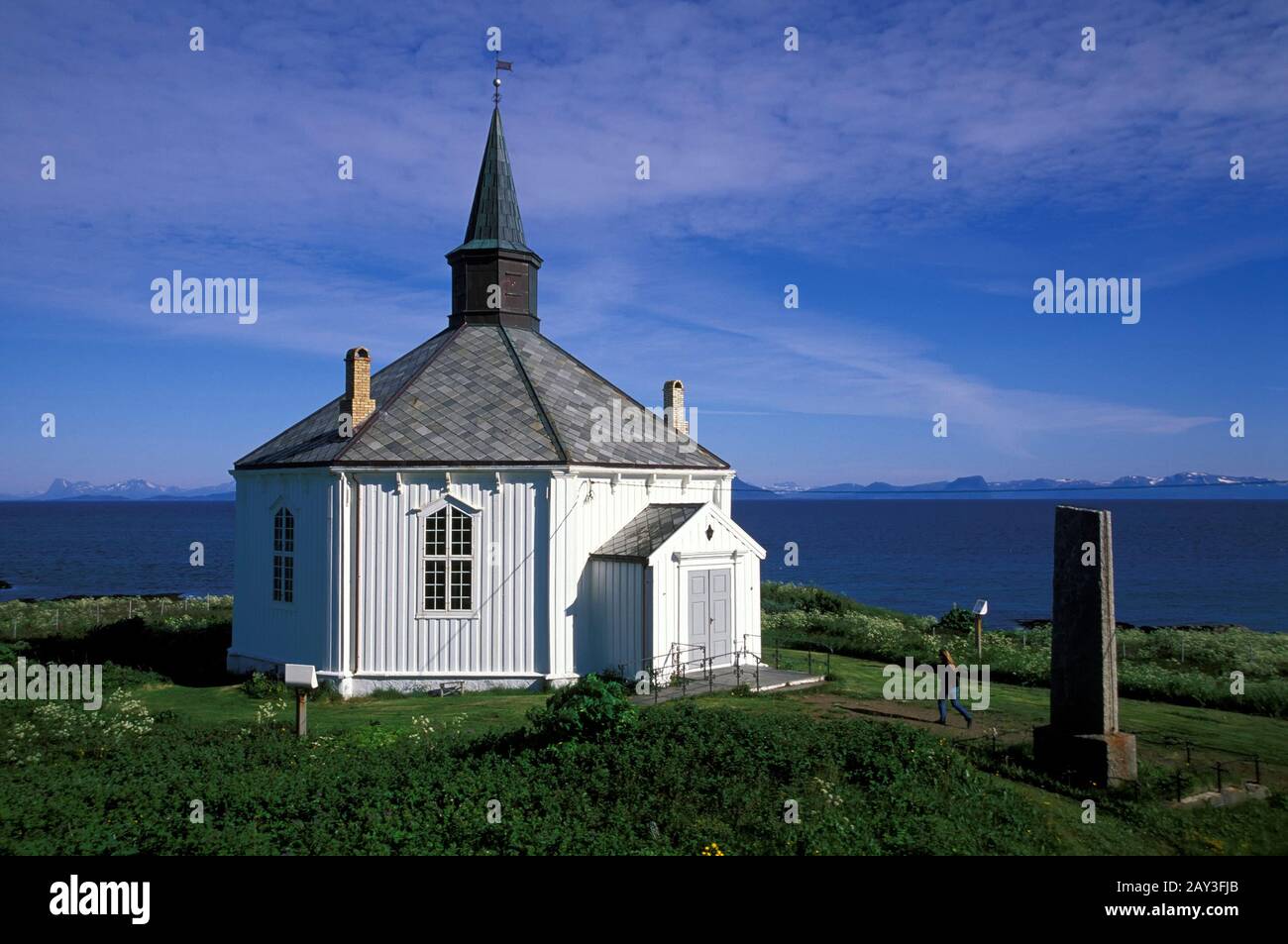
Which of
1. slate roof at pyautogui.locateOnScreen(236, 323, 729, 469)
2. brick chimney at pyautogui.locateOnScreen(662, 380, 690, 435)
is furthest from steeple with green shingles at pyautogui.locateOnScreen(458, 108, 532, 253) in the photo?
brick chimney at pyautogui.locateOnScreen(662, 380, 690, 435)

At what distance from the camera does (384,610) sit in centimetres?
2103

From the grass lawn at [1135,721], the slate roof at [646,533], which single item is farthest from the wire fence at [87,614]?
the grass lawn at [1135,721]

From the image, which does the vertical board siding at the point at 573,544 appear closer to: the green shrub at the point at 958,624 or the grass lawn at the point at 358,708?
the grass lawn at the point at 358,708

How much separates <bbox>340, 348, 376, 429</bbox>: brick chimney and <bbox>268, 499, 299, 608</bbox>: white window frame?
287cm

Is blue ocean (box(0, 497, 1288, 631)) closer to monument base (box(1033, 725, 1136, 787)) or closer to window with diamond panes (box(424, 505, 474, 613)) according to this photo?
window with diamond panes (box(424, 505, 474, 613))

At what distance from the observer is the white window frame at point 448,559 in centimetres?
2100

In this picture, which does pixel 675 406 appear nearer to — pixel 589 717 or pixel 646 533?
pixel 646 533

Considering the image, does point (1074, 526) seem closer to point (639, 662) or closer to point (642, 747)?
point (642, 747)

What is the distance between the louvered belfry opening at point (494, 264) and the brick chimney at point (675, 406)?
15.1ft

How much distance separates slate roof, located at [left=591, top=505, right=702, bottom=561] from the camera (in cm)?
2078

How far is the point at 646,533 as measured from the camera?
21.6m

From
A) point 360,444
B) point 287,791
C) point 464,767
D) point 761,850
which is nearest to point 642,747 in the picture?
point 464,767

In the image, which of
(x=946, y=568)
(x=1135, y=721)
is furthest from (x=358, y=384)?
(x=946, y=568)

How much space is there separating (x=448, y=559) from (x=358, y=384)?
4991 mm
